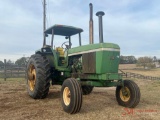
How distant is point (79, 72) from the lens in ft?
21.0

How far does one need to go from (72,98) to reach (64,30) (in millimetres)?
3541

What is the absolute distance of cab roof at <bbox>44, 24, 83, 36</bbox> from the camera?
7531 mm

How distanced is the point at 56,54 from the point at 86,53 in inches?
63.5

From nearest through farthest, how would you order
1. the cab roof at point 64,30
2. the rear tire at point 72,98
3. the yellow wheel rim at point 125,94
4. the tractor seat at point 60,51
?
the rear tire at point 72,98
the yellow wheel rim at point 125,94
the cab roof at point 64,30
the tractor seat at point 60,51

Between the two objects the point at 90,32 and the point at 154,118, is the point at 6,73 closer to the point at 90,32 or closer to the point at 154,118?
the point at 90,32

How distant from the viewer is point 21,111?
5.21 m

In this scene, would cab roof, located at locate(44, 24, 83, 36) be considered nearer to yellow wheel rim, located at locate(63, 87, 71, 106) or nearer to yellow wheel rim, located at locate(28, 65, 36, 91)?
yellow wheel rim, located at locate(28, 65, 36, 91)

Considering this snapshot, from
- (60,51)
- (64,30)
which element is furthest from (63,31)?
(60,51)

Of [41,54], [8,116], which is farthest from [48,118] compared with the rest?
[41,54]

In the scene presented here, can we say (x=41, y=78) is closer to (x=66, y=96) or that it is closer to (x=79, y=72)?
(x=79, y=72)

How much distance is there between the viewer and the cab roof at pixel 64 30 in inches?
297

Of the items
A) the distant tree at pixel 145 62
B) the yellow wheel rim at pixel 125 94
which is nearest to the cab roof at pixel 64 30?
the yellow wheel rim at pixel 125 94

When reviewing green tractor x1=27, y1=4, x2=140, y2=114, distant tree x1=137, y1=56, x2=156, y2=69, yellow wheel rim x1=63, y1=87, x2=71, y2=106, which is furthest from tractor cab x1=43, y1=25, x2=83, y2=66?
distant tree x1=137, y1=56, x2=156, y2=69

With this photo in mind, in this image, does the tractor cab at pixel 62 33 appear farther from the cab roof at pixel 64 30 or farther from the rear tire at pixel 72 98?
the rear tire at pixel 72 98
